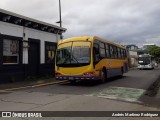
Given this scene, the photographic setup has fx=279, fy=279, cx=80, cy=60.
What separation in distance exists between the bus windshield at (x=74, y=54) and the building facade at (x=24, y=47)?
4.09 meters

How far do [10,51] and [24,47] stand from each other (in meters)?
1.61

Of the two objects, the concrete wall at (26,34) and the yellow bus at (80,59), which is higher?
the concrete wall at (26,34)

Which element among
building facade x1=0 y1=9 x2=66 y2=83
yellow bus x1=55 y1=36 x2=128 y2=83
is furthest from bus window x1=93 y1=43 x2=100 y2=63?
building facade x1=0 y1=9 x2=66 y2=83

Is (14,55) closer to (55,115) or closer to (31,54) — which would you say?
(31,54)

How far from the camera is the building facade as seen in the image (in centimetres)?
1891

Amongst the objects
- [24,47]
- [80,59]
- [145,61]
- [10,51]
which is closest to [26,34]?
[24,47]

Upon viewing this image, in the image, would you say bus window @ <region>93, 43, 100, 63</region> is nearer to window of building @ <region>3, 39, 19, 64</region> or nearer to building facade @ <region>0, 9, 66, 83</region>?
building facade @ <region>0, 9, 66, 83</region>

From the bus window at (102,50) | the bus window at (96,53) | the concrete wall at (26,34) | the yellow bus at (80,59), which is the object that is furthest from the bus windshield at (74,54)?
the concrete wall at (26,34)

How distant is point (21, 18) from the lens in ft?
66.8

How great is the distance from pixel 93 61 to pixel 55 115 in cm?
849

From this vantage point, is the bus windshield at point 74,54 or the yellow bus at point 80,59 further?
the bus windshield at point 74,54

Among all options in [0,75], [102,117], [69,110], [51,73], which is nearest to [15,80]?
[0,75]

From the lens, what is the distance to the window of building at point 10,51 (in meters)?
19.2

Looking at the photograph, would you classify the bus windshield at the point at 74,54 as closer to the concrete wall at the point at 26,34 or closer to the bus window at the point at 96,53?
the bus window at the point at 96,53
